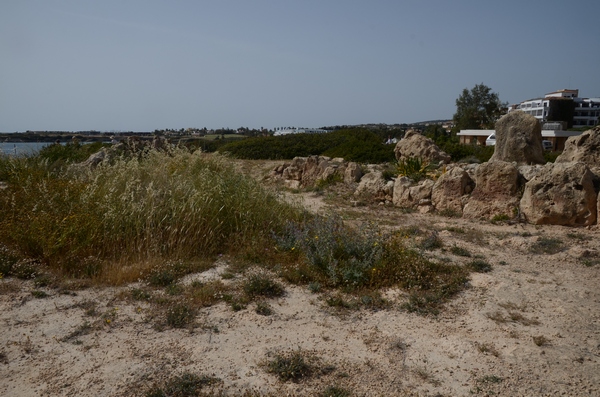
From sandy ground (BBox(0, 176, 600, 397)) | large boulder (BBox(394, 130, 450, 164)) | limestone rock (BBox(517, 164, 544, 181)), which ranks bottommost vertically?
sandy ground (BBox(0, 176, 600, 397))

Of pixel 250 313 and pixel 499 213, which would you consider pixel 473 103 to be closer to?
pixel 499 213

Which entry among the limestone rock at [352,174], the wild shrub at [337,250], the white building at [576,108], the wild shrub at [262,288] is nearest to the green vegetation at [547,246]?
the wild shrub at [337,250]

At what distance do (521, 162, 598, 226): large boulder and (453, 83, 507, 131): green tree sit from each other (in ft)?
132

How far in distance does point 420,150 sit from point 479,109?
35.3 meters

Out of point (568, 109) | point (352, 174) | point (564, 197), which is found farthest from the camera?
point (568, 109)

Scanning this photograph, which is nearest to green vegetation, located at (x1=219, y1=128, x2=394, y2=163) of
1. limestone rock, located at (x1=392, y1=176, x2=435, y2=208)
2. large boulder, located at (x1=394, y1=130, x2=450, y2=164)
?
large boulder, located at (x1=394, y1=130, x2=450, y2=164)

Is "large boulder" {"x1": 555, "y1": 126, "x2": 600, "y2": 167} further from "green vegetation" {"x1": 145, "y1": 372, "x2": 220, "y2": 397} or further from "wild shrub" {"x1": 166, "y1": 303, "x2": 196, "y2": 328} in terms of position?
"green vegetation" {"x1": 145, "y1": 372, "x2": 220, "y2": 397}

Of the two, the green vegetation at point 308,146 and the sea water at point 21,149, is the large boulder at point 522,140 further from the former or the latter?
the sea water at point 21,149

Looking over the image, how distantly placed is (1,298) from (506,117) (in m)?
11.9

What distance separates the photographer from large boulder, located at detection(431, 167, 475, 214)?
9938 millimetres

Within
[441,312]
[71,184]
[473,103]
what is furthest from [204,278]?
[473,103]

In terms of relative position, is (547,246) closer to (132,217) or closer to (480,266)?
(480,266)

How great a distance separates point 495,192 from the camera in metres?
9.47

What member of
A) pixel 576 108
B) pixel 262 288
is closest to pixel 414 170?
pixel 262 288
